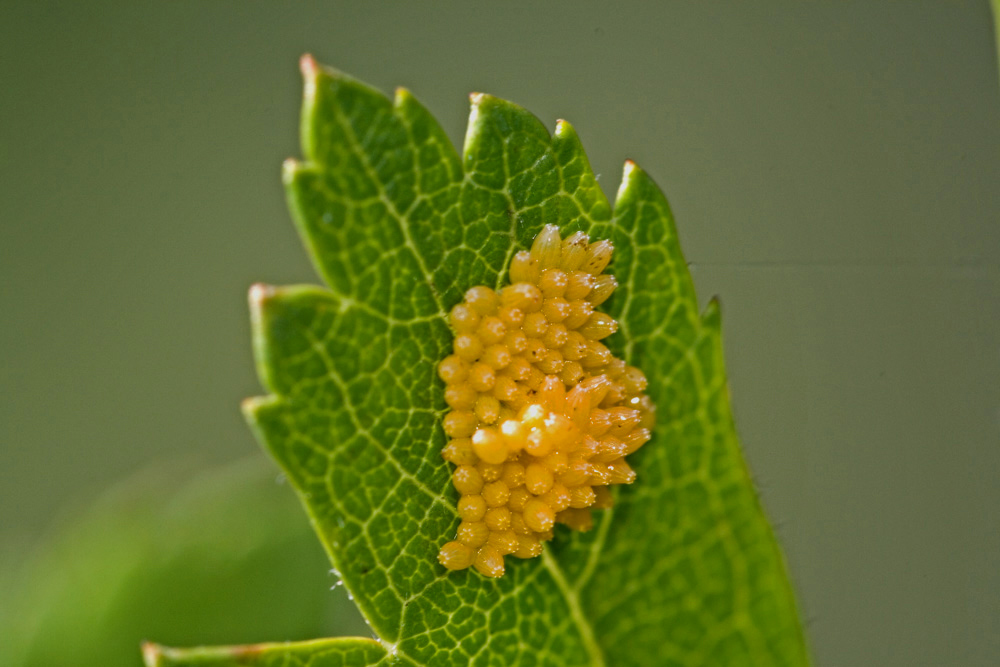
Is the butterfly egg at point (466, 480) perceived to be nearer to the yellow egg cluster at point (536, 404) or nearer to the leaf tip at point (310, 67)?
the yellow egg cluster at point (536, 404)

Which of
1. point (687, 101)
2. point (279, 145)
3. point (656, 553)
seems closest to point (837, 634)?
point (687, 101)

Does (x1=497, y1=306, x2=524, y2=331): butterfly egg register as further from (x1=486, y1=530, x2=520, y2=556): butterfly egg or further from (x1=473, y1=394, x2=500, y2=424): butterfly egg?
(x1=486, y1=530, x2=520, y2=556): butterfly egg

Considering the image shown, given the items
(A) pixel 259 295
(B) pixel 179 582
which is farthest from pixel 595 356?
(B) pixel 179 582

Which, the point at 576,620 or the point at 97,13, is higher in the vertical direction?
the point at 97,13

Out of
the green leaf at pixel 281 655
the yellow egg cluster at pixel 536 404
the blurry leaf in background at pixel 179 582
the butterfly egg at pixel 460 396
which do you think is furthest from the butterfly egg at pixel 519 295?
the blurry leaf in background at pixel 179 582

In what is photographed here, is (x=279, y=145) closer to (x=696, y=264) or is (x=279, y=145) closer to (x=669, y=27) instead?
(x=669, y=27)

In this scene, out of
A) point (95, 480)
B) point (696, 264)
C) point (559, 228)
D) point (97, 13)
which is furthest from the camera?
point (95, 480)
